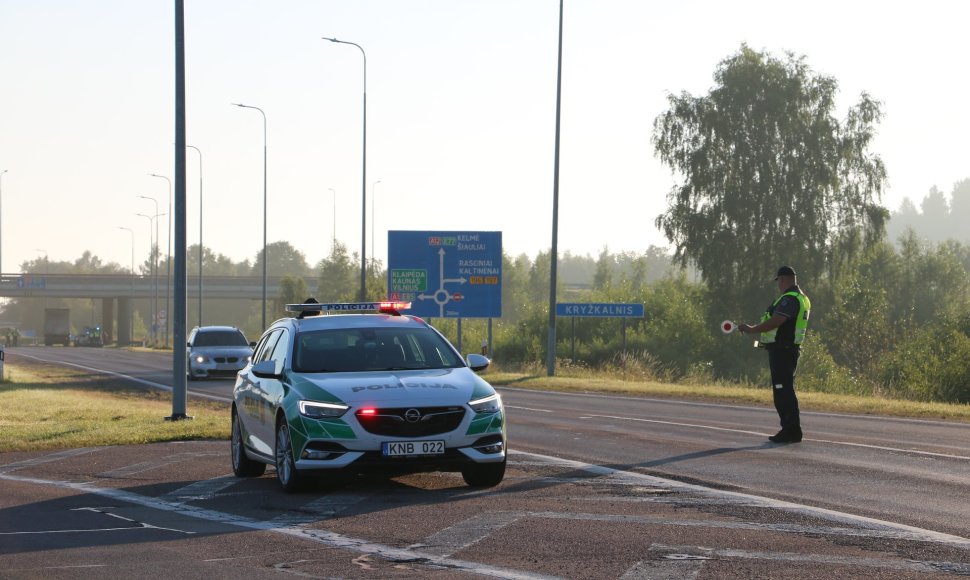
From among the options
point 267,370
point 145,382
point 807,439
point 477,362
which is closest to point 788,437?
point 807,439

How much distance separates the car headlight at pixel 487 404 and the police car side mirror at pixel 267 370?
196 cm

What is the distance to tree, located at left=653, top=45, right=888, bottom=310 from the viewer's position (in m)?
58.4

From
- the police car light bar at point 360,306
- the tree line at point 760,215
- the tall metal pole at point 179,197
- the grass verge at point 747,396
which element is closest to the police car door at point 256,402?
the police car light bar at point 360,306

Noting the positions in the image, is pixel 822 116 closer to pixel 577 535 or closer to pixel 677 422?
pixel 677 422

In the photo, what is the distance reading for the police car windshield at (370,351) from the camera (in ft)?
41.0

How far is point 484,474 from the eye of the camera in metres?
11.9

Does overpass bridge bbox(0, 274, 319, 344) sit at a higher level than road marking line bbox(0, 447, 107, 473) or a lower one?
higher

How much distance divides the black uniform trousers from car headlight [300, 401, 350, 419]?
6381 millimetres

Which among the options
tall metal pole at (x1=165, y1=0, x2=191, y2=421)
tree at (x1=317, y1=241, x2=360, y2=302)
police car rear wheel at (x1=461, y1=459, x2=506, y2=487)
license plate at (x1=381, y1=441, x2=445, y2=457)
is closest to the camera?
license plate at (x1=381, y1=441, x2=445, y2=457)

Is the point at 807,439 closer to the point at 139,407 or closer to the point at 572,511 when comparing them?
the point at 572,511

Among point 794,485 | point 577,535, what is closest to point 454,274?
point 794,485

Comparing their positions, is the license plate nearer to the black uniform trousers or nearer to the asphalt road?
the asphalt road

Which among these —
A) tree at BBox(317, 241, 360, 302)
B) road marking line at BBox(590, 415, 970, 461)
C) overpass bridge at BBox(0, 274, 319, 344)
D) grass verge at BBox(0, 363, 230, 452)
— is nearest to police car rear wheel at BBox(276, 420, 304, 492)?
grass verge at BBox(0, 363, 230, 452)

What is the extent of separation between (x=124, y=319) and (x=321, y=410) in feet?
381
